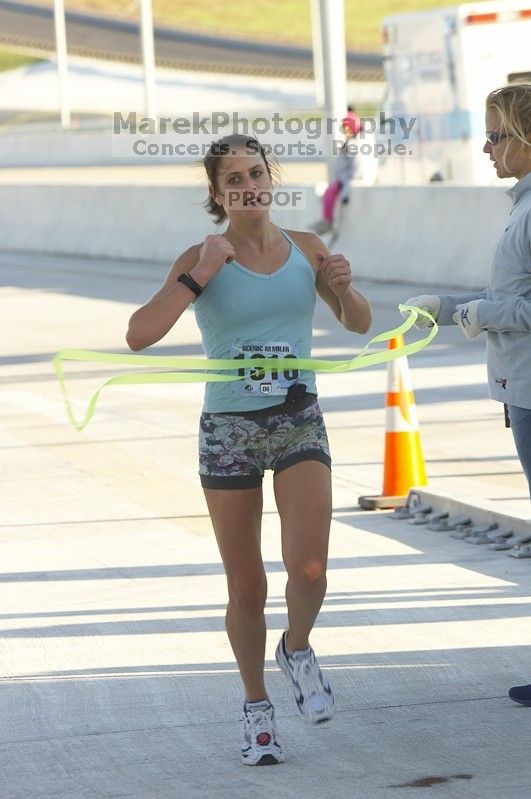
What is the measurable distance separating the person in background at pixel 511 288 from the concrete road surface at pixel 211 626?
3.28ft

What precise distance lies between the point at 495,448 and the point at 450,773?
19.7ft

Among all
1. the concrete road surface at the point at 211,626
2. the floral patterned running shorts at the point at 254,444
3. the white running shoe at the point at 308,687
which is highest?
the floral patterned running shorts at the point at 254,444

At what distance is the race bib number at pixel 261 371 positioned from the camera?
5.00 meters

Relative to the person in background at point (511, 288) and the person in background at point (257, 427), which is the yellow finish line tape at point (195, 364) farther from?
the person in background at point (511, 288)

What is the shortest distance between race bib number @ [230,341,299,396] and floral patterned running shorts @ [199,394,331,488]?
0.07 metres

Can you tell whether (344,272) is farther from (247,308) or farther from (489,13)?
(489,13)

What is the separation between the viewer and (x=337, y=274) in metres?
5.11

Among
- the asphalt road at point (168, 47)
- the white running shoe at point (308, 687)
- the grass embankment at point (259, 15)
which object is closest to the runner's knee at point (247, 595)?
the white running shoe at point (308, 687)

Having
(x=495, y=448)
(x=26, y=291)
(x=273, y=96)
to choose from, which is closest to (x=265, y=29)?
(x=273, y=96)

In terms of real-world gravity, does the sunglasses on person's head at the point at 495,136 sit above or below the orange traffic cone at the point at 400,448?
above

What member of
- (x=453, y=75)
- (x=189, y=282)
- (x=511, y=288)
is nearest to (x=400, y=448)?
(x=511, y=288)

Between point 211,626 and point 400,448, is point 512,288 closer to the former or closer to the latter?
point 211,626

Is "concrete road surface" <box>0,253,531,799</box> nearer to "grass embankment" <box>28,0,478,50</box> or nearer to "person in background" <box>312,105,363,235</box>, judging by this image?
"person in background" <box>312,105,363,235</box>

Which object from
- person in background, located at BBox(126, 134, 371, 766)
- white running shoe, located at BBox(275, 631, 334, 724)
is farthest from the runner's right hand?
white running shoe, located at BBox(275, 631, 334, 724)
